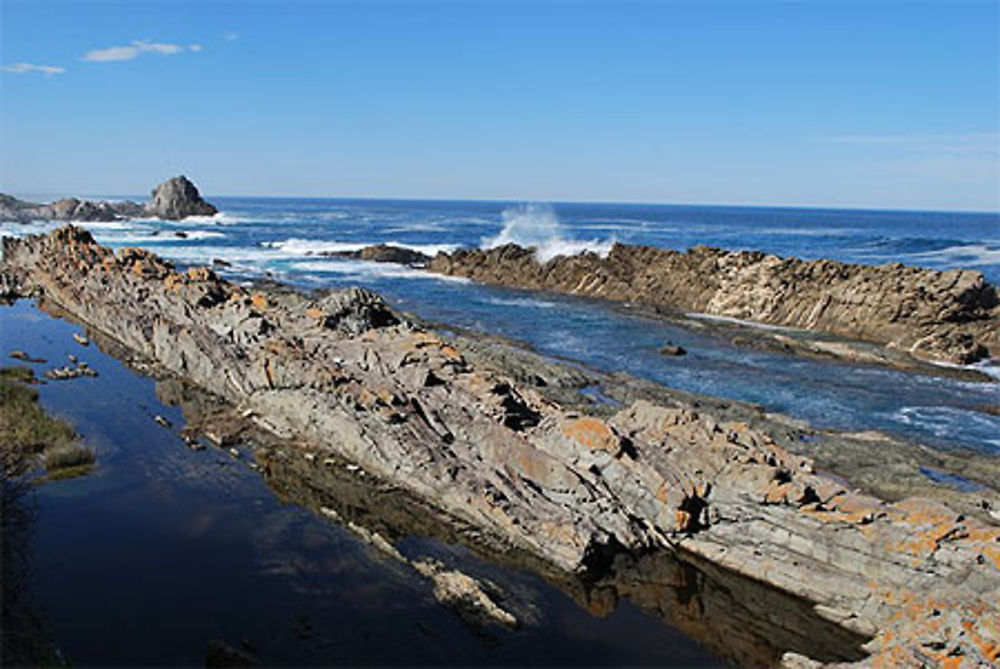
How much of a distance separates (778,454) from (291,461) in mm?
A: 15469

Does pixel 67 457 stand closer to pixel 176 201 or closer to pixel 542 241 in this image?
pixel 542 241

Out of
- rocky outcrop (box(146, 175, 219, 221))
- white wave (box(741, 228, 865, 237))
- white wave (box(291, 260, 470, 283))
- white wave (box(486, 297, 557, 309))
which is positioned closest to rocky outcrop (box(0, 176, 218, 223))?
rocky outcrop (box(146, 175, 219, 221))

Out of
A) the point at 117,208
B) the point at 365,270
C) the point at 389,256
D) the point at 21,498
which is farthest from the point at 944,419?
the point at 117,208

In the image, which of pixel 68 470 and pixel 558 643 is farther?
pixel 68 470

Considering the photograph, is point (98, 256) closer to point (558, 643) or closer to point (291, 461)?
point (291, 461)

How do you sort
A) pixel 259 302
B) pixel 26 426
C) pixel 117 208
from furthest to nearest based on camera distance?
pixel 117 208 → pixel 259 302 → pixel 26 426

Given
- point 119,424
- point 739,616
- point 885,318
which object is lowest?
point 739,616

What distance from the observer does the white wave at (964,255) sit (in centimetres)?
9350

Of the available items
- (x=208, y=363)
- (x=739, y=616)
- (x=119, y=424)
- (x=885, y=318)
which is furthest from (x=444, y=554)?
(x=885, y=318)

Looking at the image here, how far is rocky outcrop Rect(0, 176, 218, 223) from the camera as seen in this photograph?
142125 millimetres

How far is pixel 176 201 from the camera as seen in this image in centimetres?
15950

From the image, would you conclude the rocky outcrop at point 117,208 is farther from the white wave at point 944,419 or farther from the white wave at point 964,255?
the white wave at point 944,419

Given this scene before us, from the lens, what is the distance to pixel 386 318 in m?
30.8

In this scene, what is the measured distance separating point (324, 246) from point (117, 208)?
313 ft
